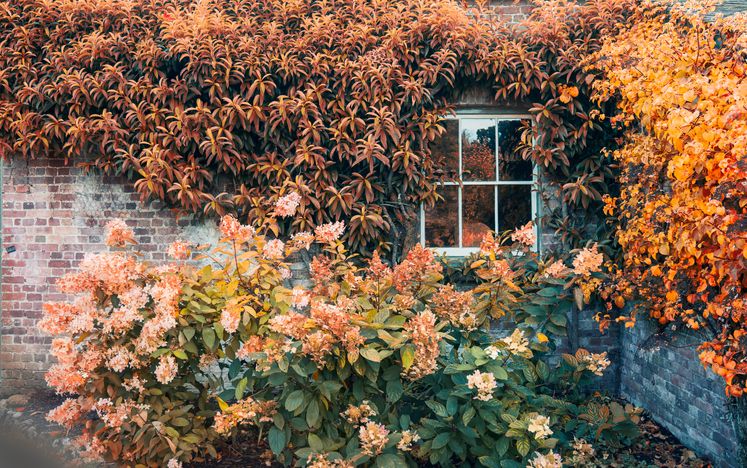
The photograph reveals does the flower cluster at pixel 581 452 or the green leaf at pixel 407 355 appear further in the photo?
the flower cluster at pixel 581 452

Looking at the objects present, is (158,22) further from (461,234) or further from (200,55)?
(461,234)

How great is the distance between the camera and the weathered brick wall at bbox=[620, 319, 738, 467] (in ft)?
13.1

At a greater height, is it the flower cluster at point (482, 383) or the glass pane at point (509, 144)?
the glass pane at point (509, 144)

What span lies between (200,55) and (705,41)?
409 cm

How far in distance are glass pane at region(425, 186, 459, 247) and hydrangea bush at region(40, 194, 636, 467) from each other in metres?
2.07

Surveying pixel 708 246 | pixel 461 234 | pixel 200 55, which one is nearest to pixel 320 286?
pixel 708 246

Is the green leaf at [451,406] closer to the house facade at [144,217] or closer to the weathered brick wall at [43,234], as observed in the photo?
the house facade at [144,217]

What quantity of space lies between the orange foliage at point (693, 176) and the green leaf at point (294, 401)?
207 cm

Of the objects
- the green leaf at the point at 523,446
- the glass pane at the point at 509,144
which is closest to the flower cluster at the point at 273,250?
the green leaf at the point at 523,446

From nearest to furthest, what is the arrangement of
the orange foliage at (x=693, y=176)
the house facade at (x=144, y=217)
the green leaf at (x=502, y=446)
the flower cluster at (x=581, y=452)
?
the orange foliage at (x=693, y=176) < the green leaf at (x=502, y=446) < the flower cluster at (x=581, y=452) < the house facade at (x=144, y=217)

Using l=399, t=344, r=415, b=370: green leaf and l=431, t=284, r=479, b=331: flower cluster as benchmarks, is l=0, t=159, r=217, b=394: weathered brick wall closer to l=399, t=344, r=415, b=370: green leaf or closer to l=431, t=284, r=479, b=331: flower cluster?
l=431, t=284, r=479, b=331: flower cluster

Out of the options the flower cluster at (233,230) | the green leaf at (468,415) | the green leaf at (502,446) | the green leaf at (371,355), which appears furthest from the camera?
the flower cluster at (233,230)

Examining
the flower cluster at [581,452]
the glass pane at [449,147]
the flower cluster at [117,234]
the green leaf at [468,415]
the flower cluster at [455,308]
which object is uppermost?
the glass pane at [449,147]

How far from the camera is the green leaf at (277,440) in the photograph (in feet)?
10.9
